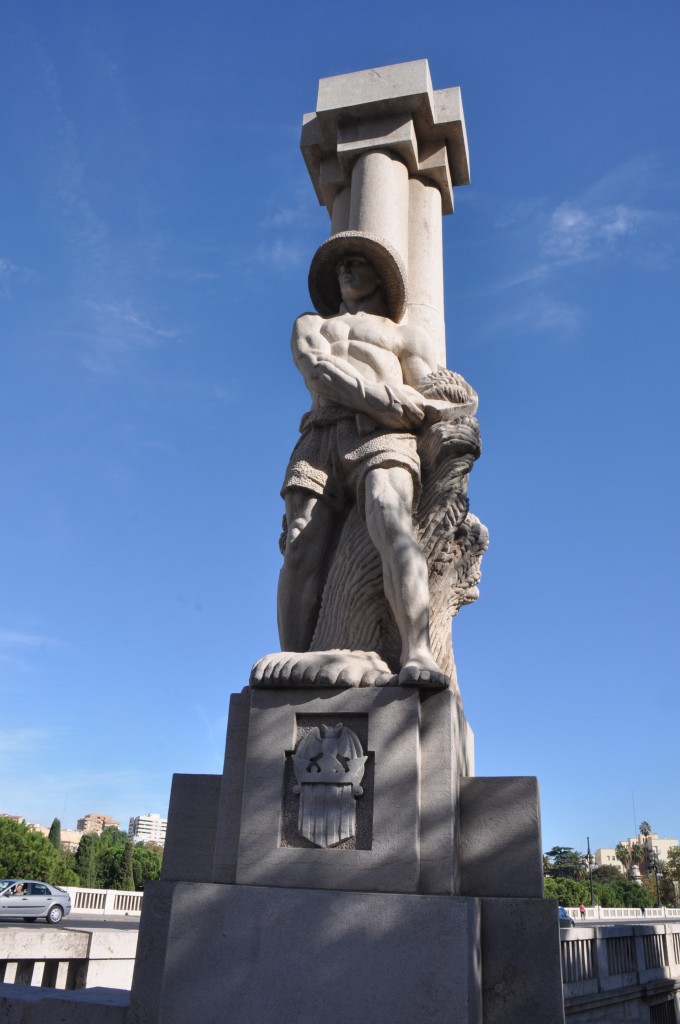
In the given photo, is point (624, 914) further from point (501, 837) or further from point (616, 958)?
point (501, 837)

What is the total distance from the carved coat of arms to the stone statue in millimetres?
342

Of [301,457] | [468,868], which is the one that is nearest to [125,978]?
[468,868]

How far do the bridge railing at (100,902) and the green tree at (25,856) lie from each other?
8136mm

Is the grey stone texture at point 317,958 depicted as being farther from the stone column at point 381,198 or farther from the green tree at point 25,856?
the green tree at point 25,856

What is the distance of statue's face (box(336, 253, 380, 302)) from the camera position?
20.6ft

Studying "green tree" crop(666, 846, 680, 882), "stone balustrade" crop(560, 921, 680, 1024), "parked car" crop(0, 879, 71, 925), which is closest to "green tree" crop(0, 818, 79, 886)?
"parked car" crop(0, 879, 71, 925)

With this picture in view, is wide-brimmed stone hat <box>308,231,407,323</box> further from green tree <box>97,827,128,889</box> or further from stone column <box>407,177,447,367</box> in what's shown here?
green tree <box>97,827,128,889</box>

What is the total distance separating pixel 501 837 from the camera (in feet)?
14.6

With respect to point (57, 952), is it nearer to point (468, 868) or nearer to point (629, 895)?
point (468, 868)

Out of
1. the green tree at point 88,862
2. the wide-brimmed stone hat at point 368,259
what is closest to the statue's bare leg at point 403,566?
the wide-brimmed stone hat at point 368,259

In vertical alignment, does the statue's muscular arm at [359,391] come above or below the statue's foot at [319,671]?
above

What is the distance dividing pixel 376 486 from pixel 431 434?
0.58 meters

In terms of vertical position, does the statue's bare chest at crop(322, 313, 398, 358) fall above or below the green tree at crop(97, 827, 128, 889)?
above

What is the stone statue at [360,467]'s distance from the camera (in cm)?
483
